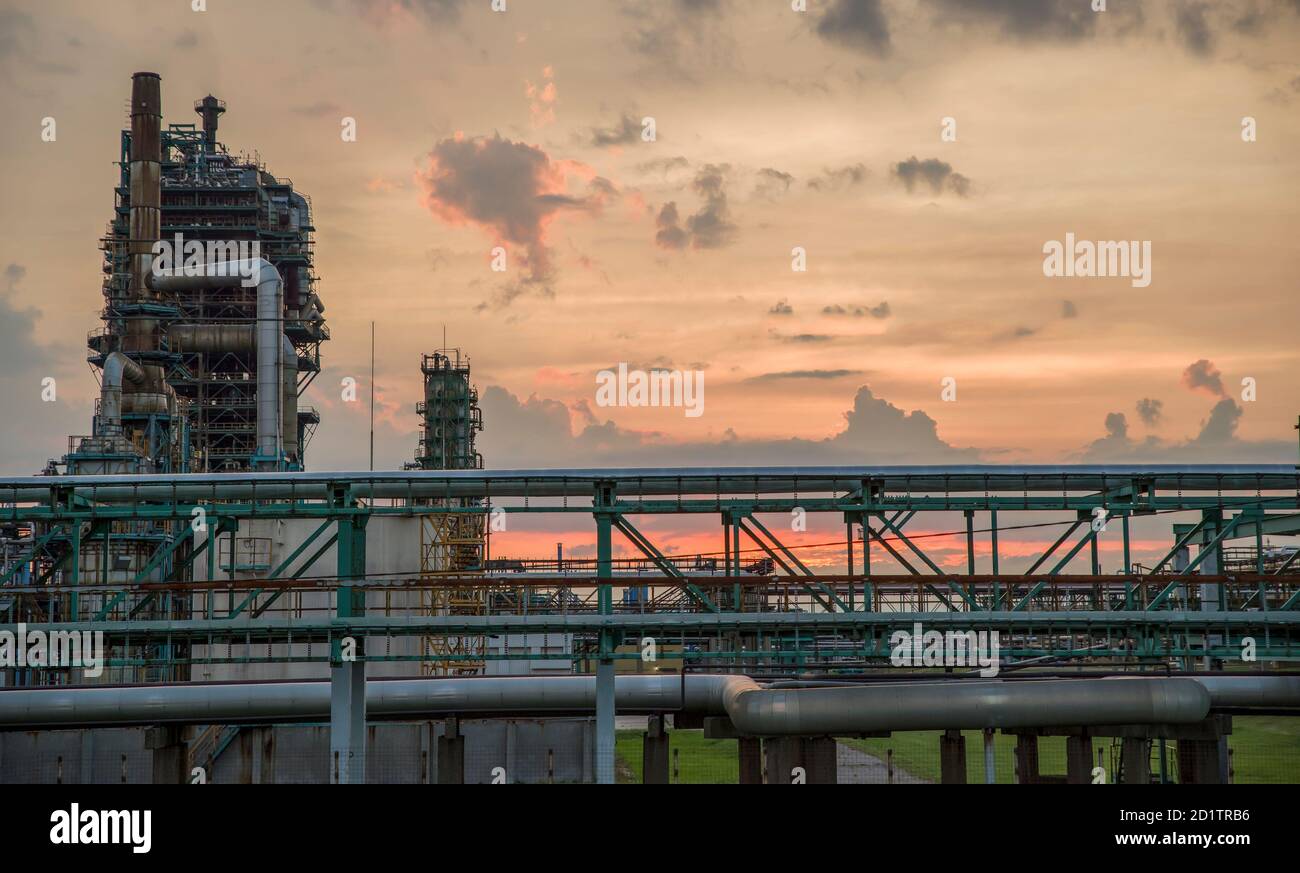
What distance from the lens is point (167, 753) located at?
108 ft

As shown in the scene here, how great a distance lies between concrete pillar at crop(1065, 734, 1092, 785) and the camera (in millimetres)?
29625

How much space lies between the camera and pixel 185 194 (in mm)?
64750

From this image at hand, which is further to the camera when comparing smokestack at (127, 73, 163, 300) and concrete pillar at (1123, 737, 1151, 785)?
smokestack at (127, 73, 163, 300)

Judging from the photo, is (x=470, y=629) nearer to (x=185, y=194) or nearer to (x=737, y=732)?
(x=737, y=732)

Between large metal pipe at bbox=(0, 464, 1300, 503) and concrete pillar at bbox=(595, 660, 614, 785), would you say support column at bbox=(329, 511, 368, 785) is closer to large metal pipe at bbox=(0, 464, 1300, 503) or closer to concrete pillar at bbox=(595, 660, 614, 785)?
large metal pipe at bbox=(0, 464, 1300, 503)

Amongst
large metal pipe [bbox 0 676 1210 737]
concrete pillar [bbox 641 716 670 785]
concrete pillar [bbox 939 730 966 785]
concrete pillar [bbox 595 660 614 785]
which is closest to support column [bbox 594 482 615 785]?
concrete pillar [bbox 595 660 614 785]

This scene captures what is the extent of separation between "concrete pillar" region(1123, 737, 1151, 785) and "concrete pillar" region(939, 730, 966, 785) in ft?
11.7

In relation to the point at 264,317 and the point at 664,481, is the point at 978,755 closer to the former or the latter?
the point at 664,481

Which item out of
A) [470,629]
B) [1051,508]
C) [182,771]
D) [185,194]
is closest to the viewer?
[470,629]

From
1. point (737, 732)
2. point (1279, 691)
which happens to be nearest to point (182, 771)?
point (737, 732)

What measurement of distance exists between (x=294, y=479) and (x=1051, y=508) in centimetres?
1694

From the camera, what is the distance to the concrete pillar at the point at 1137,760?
93.0ft

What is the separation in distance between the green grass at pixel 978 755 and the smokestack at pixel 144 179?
2957cm

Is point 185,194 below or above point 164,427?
above
